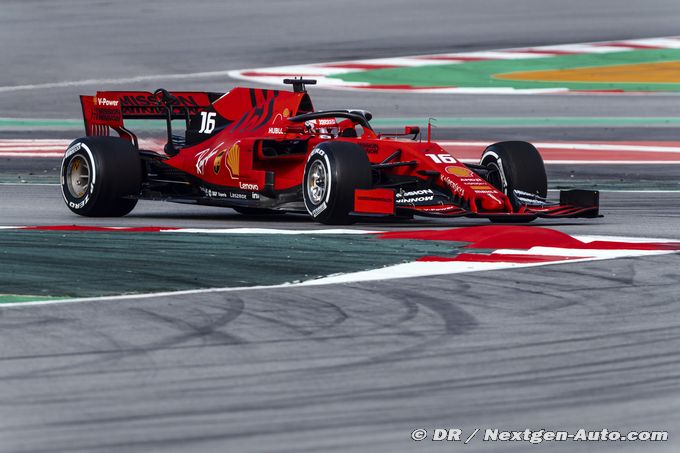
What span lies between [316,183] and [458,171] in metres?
1.18

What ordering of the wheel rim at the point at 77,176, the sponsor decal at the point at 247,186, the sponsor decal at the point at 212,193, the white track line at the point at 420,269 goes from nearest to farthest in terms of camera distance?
the white track line at the point at 420,269
the sponsor decal at the point at 247,186
the sponsor decal at the point at 212,193
the wheel rim at the point at 77,176

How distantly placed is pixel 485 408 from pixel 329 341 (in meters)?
1.34

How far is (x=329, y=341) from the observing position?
6.54 meters

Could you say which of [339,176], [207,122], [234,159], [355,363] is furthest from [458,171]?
[355,363]

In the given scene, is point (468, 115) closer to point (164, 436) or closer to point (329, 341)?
point (329, 341)

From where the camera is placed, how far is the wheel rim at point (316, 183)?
11992 mm

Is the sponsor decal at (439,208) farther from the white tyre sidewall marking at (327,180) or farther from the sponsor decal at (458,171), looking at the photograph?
the white tyre sidewall marking at (327,180)

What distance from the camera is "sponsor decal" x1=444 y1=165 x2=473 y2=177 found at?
1190 cm

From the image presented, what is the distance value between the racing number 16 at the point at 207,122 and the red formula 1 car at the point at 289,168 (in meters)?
0.01

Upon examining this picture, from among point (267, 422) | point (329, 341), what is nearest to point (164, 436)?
point (267, 422)

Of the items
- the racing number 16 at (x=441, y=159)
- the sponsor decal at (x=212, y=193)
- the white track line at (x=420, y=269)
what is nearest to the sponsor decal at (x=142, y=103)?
the sponsor decal at (x=212, y=193)

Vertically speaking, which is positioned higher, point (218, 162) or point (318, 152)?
point (318, 152)

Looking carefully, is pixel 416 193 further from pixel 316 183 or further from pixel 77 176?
pixel 77 176

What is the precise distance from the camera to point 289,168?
41.6 feet
